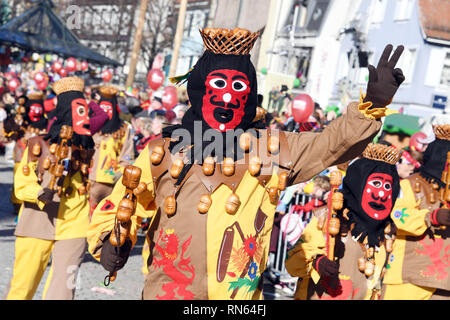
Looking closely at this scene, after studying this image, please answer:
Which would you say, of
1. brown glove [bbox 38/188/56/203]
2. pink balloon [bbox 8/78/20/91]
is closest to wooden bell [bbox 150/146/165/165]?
brown glove [bbox 38/188/56/203]

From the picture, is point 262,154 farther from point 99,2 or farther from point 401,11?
point 99,2

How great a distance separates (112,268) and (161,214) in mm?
390

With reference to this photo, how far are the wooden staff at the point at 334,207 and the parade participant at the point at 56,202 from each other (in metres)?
2.22

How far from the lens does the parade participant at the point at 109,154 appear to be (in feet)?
27.9

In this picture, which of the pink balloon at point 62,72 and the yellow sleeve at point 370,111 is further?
the pink balloon at point 62,72

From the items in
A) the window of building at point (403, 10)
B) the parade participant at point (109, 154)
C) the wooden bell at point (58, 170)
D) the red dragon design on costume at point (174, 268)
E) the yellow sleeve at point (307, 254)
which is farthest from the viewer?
the window of building at point (403, 10)

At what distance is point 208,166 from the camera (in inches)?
129

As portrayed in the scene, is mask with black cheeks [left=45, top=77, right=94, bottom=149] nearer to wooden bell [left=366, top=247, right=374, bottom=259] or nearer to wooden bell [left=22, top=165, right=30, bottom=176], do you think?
wooden bell [left=22, top=165, right=30, bottom=176]

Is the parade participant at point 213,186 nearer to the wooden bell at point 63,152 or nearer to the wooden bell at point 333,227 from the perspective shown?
the wooden bell at point 333,227

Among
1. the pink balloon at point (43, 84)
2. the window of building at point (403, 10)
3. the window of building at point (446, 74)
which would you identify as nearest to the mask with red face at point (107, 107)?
the pink balloon at point (43, 84)

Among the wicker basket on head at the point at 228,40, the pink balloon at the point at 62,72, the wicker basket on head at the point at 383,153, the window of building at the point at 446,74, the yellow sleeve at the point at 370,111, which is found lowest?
the pink balloon at the point at 62,72

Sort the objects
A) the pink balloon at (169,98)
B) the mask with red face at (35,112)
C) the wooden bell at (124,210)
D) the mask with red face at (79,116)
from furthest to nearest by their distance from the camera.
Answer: the pink balloon at (169,98) → the mask with red face at (35,112) → the mask with red face at (79,116) → the wooden bell at (124,210)

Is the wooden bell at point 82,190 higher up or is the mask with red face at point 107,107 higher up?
the mask with red face at point 107,107

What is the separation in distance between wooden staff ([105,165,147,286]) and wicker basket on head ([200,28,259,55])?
0.80m
